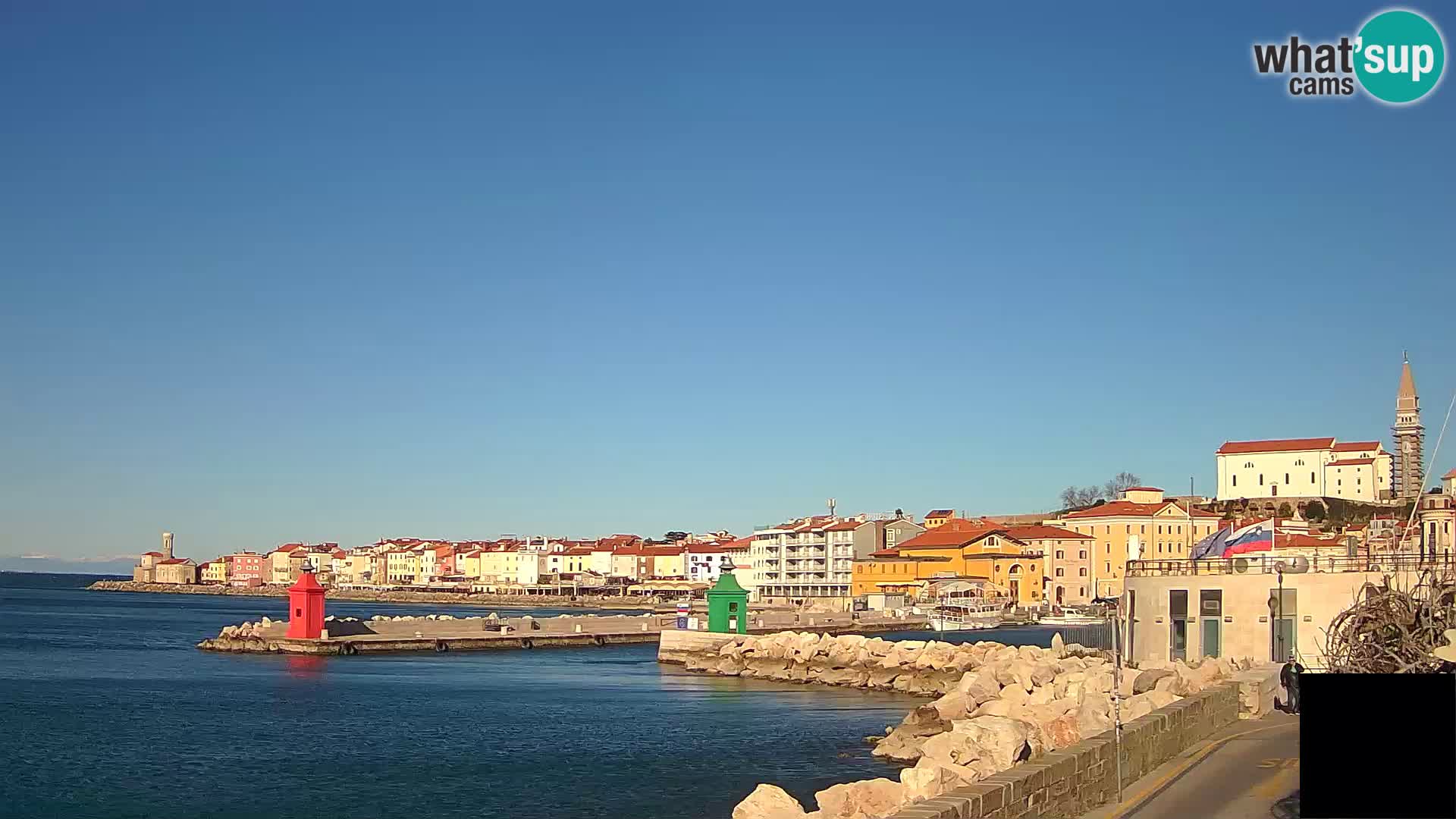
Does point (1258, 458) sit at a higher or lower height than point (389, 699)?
higher

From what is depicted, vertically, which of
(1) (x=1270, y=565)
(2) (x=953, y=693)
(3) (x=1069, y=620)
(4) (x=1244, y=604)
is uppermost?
(1) (x=1270, y=565)

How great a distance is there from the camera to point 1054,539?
379 feet

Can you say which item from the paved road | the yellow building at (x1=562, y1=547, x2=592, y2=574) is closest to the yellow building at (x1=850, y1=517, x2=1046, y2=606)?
the yellow building at (x1=562, y1=547, x2=592, y2=574)

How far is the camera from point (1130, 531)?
109 metres

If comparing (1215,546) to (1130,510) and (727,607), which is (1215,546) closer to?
(727,607)

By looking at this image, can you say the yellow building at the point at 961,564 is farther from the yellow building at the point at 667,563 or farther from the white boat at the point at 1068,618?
the yellow building at the point at 667,563

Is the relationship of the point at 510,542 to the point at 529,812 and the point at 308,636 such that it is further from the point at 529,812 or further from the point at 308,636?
the point at 529,812

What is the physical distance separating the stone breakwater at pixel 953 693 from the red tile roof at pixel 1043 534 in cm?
6212

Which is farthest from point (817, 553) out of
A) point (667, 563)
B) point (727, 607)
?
point (727, 607)

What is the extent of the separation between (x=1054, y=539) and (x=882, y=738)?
8765 cm

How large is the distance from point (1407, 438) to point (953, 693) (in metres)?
111

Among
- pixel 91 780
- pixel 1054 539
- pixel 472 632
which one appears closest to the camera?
pixel 91 780

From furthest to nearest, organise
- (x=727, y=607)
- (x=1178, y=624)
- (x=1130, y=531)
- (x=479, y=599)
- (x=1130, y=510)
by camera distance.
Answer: (x=479, y=599)
(x=1130, y=510)
(x=1130, y=531)
(x=727, y=607)
(x=1178, y=624)

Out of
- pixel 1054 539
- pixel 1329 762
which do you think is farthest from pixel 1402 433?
pixel 1329 762
